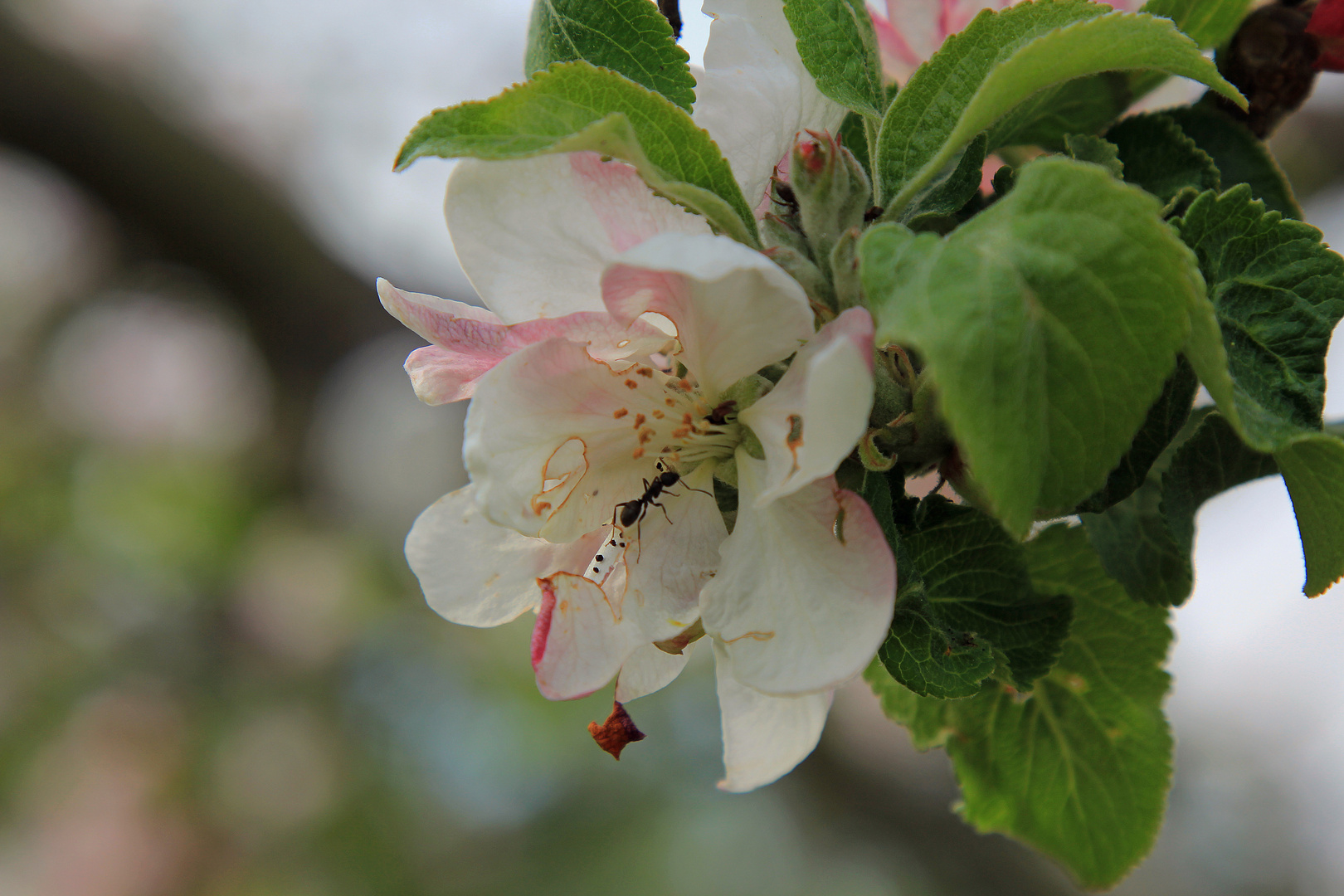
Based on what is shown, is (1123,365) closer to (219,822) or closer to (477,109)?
(477,109)

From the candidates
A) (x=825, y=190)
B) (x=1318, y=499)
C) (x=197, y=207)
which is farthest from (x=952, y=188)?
(x=197, y=207)

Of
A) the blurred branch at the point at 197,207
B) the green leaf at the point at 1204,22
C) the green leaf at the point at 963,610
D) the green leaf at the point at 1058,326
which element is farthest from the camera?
the blurred branch at the point at 197,207

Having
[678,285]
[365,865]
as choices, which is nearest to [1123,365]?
[678,285]

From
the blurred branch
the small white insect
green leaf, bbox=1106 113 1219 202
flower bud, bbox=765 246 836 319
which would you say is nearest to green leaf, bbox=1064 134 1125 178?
green leaf, bbox=1106 113 1219 202

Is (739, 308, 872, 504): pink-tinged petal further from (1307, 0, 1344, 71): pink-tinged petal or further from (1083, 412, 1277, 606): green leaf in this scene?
(1307, 0, 1344, 71): pink-tinged petal

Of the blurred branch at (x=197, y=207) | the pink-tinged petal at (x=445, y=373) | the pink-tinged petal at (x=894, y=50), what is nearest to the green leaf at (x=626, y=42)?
the pink-tinged petal at (x=445, y=373)

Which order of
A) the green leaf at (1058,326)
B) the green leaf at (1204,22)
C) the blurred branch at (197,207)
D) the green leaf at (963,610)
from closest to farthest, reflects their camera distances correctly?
the green leaf at (1058,326) → the green leaf at (963,610) → the green leaf at (1204,22) → the blurred branch at (197,207)

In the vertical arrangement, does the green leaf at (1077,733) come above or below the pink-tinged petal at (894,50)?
below

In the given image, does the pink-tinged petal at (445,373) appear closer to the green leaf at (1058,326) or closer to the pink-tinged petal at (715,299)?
the pink-tinged petal at (715,299)
